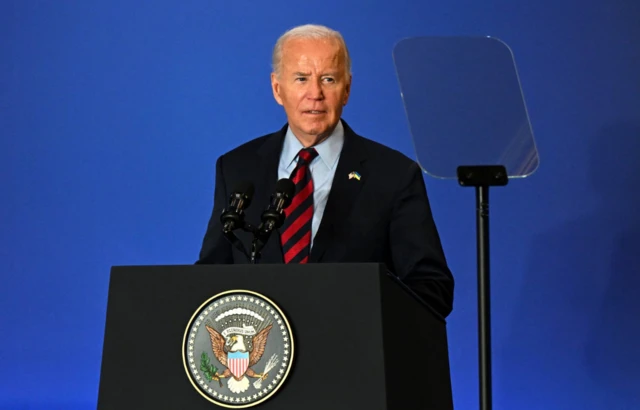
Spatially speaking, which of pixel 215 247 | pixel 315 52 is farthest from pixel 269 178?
pixel 315 52

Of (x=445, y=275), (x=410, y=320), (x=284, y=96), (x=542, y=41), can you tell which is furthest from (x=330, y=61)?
(x=542, y=41)

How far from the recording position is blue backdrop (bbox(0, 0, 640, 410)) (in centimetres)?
335

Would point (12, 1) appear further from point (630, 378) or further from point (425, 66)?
point (630, 378)

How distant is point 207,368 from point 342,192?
886mm

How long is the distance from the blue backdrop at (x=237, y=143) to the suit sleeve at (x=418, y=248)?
1089mm

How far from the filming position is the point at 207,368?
1470 millimetres

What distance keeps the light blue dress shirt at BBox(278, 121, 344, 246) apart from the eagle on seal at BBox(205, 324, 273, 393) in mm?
818

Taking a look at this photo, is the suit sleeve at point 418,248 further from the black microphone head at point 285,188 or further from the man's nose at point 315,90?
the black microphone head at point 285,188

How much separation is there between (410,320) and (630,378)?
2.08 metres

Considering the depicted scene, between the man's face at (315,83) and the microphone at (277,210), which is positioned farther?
the man's face at (315,83)

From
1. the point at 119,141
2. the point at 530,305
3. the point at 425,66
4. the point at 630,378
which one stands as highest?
the point at 119,141

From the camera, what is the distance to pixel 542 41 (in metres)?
3.38

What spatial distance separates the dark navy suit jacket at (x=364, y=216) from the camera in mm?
2193

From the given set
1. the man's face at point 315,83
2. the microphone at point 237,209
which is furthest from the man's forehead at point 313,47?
the microphone at point 237,209
